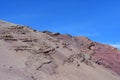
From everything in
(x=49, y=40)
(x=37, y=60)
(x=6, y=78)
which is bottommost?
(x=6, y=78)

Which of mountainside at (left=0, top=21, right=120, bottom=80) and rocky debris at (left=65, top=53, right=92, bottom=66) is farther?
rocky debris at (left=65, top=53, right=92, bottom=66)

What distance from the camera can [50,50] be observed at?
26.9 meters

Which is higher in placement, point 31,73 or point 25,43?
point 25,43

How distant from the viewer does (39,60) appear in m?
24.6

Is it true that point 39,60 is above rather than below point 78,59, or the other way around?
below

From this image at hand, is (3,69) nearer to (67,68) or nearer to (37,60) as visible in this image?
(37,60)

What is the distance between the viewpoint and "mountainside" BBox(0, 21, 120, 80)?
22.3 m

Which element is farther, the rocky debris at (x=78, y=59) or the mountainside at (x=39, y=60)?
the rocky debris at (x=78, y=59)

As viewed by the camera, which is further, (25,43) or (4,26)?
(4,26)

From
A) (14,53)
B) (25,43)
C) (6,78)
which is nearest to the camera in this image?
(6,78)

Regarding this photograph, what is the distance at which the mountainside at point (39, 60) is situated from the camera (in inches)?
880

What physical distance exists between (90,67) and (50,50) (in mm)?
3517

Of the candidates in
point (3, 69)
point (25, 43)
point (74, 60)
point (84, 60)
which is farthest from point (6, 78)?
point (84, 60)

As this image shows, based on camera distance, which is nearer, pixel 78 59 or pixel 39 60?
pixel 39 60
